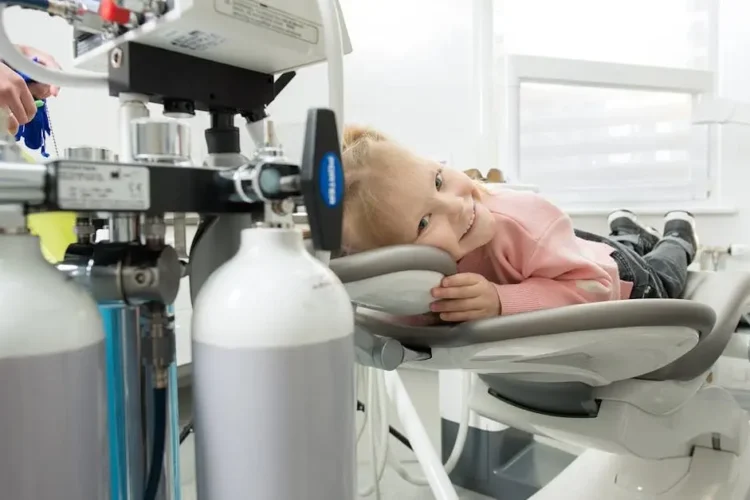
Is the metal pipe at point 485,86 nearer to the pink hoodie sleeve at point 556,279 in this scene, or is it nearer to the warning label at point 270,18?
the pink hoodie sleeve at point 556,279

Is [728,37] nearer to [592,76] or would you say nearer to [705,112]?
[705,112]

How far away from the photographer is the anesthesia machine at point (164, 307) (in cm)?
32

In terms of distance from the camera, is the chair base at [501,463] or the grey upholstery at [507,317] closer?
the grey upholstery at [507,317]

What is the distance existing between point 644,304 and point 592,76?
1003 mm

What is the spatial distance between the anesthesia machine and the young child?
22 cm

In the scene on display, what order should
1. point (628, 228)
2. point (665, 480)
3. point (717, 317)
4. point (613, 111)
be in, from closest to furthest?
1. point (717, 317)
2. point (665, 480)
3. point (628, 228)
4. point (613, 111)

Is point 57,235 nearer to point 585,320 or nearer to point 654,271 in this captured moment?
point 585,320

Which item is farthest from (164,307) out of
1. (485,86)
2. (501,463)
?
(485,86)

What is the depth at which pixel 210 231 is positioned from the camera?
50 cm

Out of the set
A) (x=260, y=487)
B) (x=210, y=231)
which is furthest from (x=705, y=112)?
(x=260, y=487)

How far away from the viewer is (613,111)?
202 centimetres

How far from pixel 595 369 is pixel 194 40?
0.55 metres

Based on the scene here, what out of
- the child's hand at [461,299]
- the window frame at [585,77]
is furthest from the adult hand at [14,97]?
the window frame at [585,77]

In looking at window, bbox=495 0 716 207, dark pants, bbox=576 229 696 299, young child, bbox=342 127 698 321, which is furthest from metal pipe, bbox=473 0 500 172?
young child, bbox=342 127 698 321
